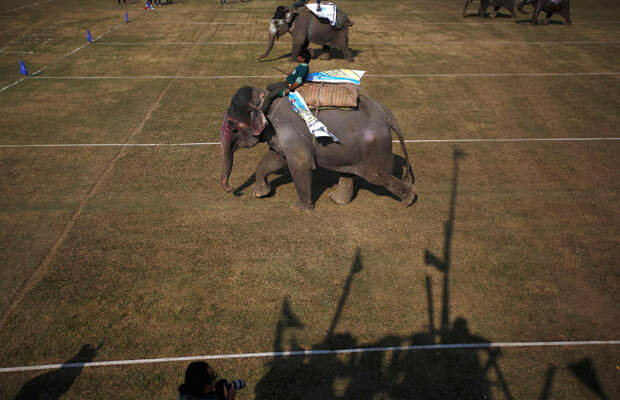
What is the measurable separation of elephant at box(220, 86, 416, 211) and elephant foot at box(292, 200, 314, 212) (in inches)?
18.8

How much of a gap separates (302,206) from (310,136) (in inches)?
61.0

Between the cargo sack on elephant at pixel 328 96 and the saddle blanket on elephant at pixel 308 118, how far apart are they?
140mm

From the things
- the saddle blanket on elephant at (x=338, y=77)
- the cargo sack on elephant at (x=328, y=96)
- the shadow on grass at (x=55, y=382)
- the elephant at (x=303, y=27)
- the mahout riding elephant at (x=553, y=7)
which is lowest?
the shadow on grass at (x=55, y=382)

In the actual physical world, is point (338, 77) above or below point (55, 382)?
above

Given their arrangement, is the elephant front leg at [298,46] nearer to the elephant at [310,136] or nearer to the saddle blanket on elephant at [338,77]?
the saddle blanket on elephant at [338,77]

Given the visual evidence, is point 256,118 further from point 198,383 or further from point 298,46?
point 298,46

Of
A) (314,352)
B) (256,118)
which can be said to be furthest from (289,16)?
(314,352)

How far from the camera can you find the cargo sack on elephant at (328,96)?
8.05 m

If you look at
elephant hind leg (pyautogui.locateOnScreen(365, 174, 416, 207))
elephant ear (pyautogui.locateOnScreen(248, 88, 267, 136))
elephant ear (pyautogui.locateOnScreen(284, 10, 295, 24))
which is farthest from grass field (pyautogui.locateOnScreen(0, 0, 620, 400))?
elephant ear (pyautogui.locateOnScreen(284, 10, 295, 24))

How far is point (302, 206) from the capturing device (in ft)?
28.9

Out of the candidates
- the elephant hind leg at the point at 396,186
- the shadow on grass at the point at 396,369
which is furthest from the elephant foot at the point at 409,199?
the shadow on grass at the point at 396,369

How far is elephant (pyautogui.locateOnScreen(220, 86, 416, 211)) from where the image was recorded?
7965 millimetres

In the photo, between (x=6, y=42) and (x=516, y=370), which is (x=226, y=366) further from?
(x=6, y=42)

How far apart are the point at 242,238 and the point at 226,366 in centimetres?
289
